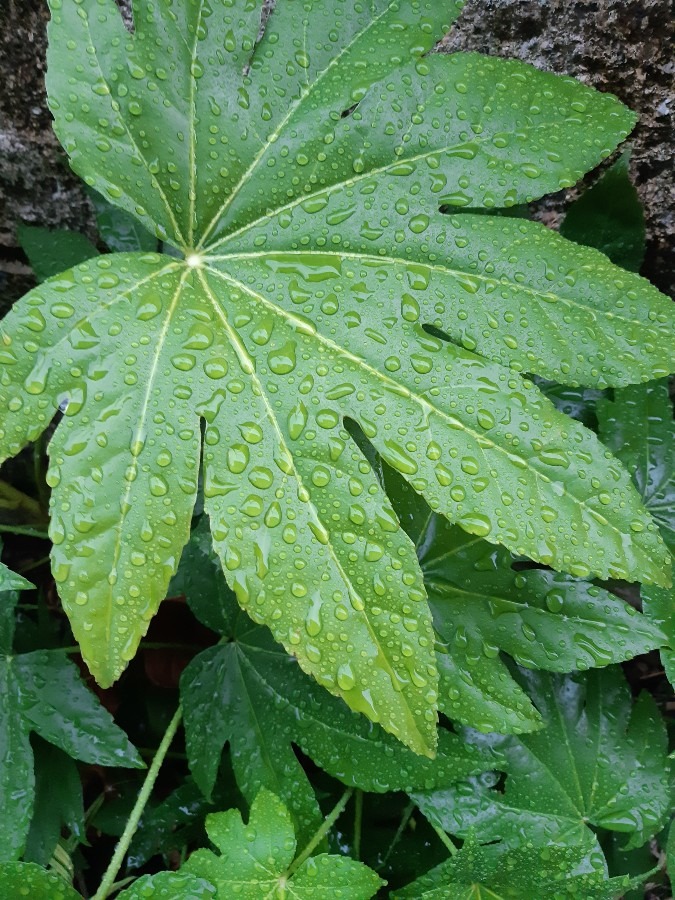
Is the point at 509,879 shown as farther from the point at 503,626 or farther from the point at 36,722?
the point at 36,722

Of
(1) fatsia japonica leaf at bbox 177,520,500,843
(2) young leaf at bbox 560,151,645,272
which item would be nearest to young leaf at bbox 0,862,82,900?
(1) fatsia japonica leaf at bbox 177,520,500,843

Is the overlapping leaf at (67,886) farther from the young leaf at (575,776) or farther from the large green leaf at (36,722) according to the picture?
the young leaf at (575,776)

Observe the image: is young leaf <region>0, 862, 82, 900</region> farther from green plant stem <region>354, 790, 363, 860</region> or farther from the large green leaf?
green plant stem <region>354, 790, 363, 860</region>

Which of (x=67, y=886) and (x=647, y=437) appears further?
(x=647, y=437)

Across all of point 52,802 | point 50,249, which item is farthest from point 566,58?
point 52,802

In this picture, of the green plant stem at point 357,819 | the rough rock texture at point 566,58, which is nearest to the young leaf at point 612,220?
the rough rock texture at point 566,58
